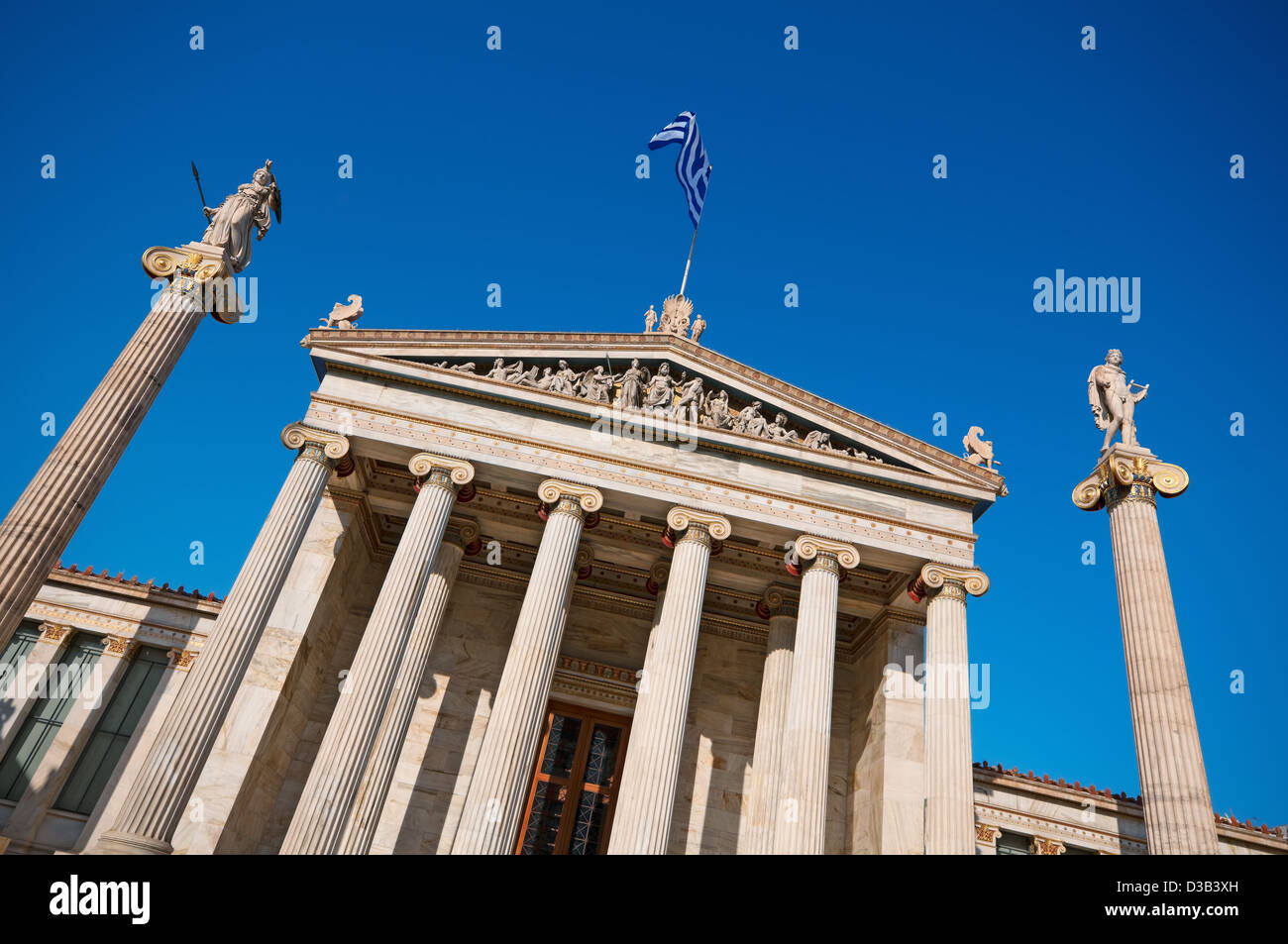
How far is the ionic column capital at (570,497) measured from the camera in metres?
20.5

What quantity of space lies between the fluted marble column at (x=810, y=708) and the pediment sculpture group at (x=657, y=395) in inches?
107

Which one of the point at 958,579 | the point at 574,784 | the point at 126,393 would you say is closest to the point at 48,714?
the point at 126,393

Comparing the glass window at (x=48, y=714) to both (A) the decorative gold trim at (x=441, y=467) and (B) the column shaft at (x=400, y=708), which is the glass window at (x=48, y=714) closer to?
(B) the column shaft at (x=400, y=708)

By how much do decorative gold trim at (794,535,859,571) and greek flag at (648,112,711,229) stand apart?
36.4 feet

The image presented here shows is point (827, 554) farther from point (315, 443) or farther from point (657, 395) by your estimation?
point (315, 443)

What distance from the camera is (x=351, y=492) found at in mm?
22719

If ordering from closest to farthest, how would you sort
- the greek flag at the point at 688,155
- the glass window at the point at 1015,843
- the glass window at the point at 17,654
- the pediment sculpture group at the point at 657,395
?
the pediment sculpture group at the point at 657,395 → the glass window at the point at 1015,843 → the glass window at the point at 17,654 → the greek flag at the point at 688,155

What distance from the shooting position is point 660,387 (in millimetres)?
22188

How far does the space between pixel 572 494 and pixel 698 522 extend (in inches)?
115

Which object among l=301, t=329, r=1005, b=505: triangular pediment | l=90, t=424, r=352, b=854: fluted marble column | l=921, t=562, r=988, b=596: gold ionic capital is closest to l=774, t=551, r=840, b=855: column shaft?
l=921, t=562, r=988, b=596: gold ionic capital

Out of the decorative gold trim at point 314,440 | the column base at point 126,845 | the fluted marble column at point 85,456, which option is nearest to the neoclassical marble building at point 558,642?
the decorative gold trim at point 314,440
